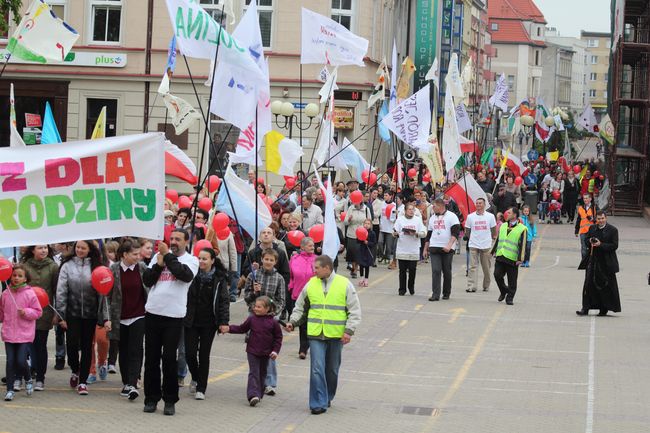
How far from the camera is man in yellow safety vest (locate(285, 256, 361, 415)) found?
13148 mm

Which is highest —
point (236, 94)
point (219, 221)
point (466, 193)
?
point (236, 94)

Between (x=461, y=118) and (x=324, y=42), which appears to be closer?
(x=324, y=42)

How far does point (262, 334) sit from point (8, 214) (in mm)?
2840

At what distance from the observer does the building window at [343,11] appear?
44062 mm

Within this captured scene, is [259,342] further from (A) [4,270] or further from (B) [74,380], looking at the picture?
(A) [4,270]

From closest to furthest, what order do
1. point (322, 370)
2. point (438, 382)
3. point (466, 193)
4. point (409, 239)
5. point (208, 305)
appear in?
point (322, 370) → point (208, 305) → point (438, 382) → point (409, 239) → point (466, 193)

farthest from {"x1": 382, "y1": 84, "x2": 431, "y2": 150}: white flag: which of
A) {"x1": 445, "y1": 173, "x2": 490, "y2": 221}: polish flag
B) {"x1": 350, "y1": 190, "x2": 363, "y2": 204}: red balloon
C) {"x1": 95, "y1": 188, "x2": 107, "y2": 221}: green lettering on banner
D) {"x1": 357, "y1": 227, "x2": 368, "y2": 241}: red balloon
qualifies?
{"x1": 95, "y1": 188, "x2": 107, "y2": 221}: green lettering on banner

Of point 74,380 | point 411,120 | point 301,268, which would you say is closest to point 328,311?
point 74,380

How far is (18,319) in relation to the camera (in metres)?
13.4

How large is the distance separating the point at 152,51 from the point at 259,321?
101 feet

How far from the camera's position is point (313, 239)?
57.4 ft

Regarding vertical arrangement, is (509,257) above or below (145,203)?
below

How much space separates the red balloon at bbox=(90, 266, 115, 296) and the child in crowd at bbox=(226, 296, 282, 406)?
121 centimetres

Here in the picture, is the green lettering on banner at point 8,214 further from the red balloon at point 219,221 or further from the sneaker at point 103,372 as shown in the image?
the red balloon at point 219,221
